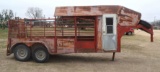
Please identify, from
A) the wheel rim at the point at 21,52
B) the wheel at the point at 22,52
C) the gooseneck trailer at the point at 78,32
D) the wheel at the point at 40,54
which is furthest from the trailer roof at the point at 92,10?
the wheel rim at the point at 21,52

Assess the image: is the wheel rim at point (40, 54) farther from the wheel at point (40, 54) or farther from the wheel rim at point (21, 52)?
the wheel rim at point (21, 52)

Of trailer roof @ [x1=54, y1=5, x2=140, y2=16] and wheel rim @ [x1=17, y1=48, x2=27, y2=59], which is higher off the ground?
trailer roof @ [x1=54, y1=5, x2=140, y2=16]

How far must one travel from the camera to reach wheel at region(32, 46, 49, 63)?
12.3m

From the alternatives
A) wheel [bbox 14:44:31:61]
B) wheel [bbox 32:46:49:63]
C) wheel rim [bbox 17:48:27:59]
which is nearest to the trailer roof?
wheel [bbox 32:46:49:63]

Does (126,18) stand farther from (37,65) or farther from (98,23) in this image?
(37,65)

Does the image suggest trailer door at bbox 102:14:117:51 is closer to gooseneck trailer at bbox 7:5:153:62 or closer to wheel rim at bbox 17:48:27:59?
gooseneck trailer at bbox 7:5:153:62

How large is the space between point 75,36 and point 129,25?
2.48 m

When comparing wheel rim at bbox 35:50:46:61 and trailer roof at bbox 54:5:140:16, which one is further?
wheel rim at bbox 35:50:46:61

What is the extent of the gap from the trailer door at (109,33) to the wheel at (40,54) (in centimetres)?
252

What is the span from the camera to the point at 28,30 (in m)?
12.9

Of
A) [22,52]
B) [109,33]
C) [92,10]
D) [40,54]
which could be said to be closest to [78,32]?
[92,10]

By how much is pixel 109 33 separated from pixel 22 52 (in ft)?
13.0

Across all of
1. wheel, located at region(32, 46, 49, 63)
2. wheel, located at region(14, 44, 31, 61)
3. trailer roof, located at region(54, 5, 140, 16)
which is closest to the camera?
trailer roof, located at region(54, 5, 140, 16)

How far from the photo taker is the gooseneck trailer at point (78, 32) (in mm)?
12156
